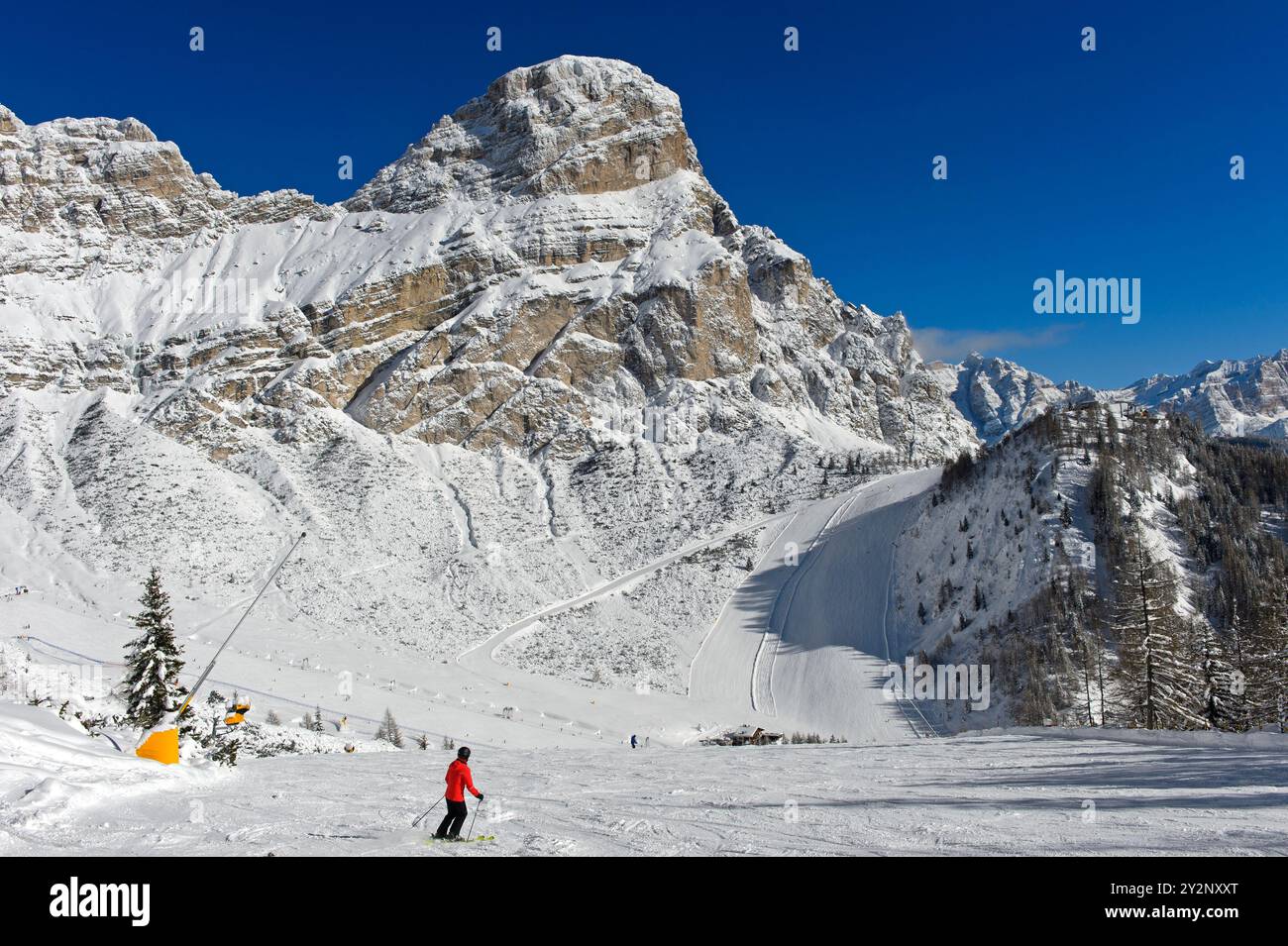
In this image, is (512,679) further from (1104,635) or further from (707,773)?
(707,773)

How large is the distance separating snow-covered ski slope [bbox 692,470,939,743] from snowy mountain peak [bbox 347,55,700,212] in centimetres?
9124

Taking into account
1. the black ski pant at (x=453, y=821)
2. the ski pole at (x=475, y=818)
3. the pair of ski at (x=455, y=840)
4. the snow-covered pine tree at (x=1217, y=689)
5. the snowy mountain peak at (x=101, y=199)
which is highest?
the snowy mountain peak at (x=101, y=199)

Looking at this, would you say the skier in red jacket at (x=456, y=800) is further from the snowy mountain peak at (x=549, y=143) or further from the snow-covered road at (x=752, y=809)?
the snowy mountain peak at (x=549, y=143)

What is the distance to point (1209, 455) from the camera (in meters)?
90.4

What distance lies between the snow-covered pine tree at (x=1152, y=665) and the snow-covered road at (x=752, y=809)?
15.0 metres

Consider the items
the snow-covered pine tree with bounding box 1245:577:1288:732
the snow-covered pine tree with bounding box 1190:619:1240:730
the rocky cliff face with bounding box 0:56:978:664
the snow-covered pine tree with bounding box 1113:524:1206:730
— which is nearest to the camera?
the snow-covered pine tree with bounding box 1113:524:1206:730

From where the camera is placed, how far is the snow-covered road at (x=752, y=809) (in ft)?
32.7

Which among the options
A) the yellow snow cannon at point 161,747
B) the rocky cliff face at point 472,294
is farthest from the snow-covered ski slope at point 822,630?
the yellow snow cannon at point 161,747

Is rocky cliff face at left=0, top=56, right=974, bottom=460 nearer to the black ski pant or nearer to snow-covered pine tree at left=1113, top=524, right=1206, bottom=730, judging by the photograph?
snow-covered pine tree at left=1113, top=524, right=1206, bottom=730

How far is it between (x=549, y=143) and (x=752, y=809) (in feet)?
561

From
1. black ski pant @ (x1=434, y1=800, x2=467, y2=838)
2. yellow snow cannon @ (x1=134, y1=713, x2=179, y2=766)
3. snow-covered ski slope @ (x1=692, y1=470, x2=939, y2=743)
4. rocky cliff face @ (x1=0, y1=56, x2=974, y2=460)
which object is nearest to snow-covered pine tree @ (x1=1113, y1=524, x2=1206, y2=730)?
snow-covered ski slope @ (x1=692, y1=470, x2=939, y2=743)

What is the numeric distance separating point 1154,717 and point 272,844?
34.3 meters

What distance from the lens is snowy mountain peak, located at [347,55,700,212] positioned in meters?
166
